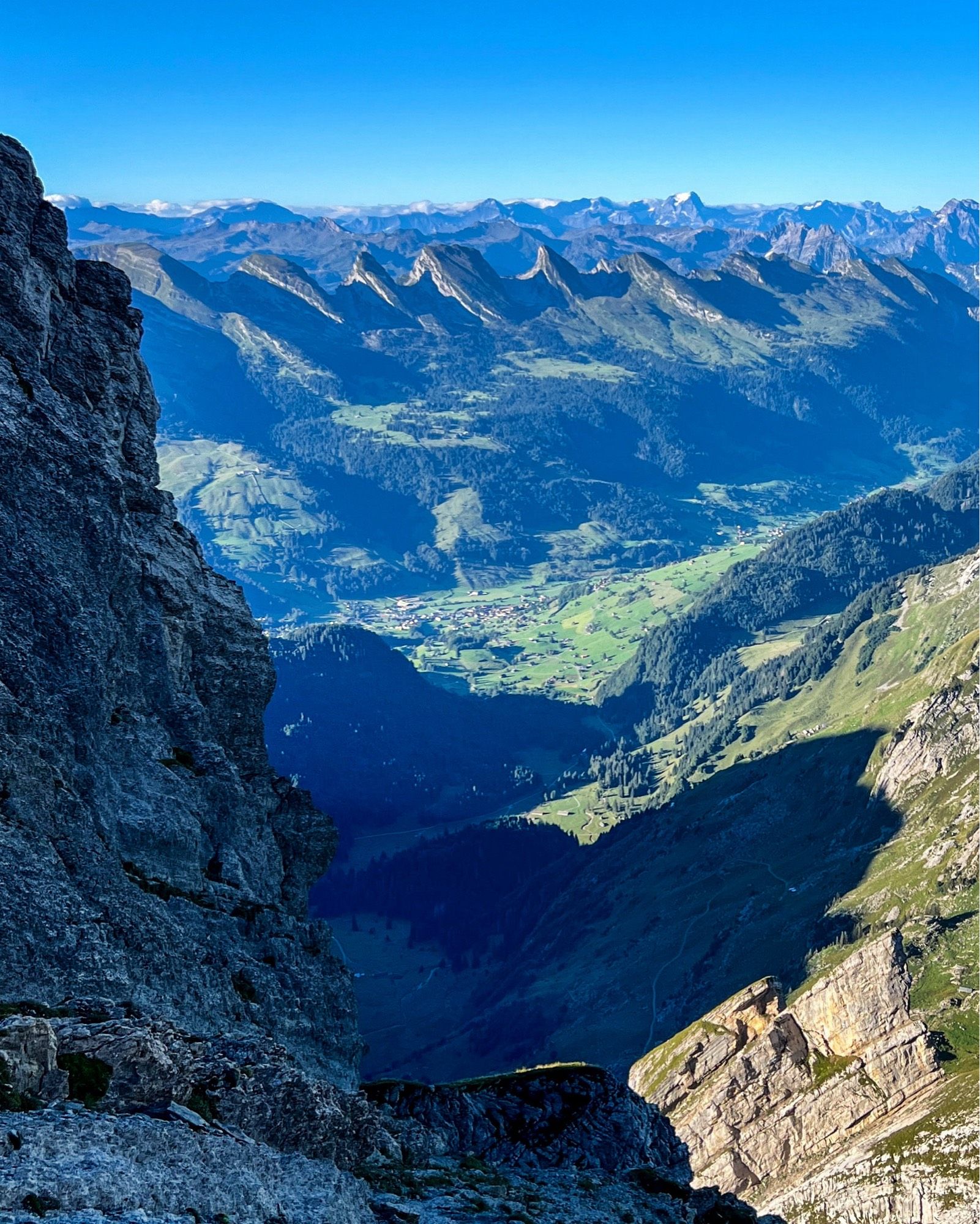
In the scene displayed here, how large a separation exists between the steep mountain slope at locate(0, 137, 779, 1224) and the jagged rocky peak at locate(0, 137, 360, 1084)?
181mm

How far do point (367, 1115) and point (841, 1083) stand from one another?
11032 centimetres

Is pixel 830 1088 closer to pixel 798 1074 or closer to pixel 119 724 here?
pixel 798 1074

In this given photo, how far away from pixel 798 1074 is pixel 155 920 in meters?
121

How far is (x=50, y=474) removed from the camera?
2616 inches

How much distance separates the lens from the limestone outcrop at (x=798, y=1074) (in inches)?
5950

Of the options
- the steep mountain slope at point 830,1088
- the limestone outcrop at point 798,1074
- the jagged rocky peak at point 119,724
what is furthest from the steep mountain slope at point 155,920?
the limestone outcrop at point 798,1074

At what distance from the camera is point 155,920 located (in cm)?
6225

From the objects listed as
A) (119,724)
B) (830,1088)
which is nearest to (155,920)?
(119,724)

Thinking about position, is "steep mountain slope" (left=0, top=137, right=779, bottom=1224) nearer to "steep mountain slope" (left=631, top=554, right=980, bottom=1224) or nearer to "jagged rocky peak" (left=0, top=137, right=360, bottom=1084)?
"jagged rocky peak" (left=0, top=137, right=360, bottom=1084)

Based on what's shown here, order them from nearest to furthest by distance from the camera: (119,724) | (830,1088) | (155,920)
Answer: (155,920) < (119,724) < (830,1088)

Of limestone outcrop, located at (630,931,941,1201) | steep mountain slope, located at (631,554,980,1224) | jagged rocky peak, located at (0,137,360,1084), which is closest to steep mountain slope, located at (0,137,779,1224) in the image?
jagged rocky peak, located at (0,137,360,1084)

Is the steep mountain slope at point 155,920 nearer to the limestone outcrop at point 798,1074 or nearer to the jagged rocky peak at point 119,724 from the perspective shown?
the jagged rocky peak at point 119,724

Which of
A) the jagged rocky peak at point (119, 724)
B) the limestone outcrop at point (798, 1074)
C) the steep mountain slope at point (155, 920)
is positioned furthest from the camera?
the limestone outcrop at point (798, 1074)

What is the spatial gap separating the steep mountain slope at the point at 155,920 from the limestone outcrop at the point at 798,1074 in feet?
223
